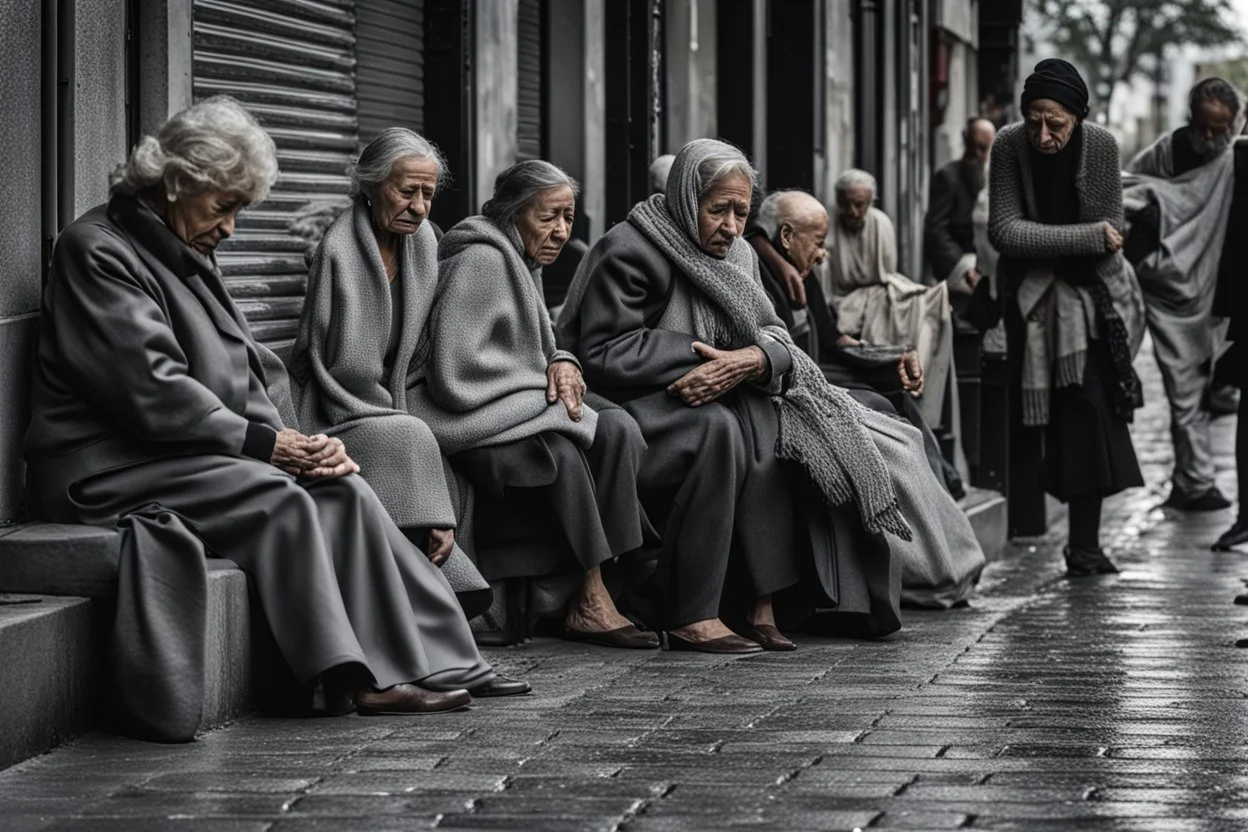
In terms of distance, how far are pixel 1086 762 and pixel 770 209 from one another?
4.41 meters

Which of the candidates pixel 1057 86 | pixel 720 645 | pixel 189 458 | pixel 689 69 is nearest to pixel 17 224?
pixel 189 458

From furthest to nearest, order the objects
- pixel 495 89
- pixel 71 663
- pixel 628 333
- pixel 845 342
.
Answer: pixel 495 89, pixel 845 342, pixel 628 333, pixel 71 663

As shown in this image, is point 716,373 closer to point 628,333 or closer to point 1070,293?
point 628,333

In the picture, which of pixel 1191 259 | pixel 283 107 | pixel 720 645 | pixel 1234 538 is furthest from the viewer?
pixel 1191 259

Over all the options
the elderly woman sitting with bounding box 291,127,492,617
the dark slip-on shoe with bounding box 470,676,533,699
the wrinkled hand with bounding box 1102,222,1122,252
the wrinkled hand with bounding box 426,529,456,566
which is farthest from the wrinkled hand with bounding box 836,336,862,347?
the dark slip-on shoe with bounding box 470,676,533,699

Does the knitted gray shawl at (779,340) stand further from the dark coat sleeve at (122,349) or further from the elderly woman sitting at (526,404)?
the dark coat sleeve at (122,349)

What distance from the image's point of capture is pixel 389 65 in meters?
10.2

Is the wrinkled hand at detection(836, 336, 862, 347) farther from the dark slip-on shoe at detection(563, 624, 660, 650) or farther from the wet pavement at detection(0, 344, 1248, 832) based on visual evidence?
the dark slip-on shoe at detection(563, 624, 660, 650)

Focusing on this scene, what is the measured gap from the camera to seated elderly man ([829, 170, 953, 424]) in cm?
1219

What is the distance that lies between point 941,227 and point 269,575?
1143 cm

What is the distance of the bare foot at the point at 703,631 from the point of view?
8305 mm

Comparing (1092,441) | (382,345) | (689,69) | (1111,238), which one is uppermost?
(689,69)

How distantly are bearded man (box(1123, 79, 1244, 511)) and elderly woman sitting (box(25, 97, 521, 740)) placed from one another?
273 inches

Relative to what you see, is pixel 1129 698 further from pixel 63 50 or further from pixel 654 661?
pixel 63 50
